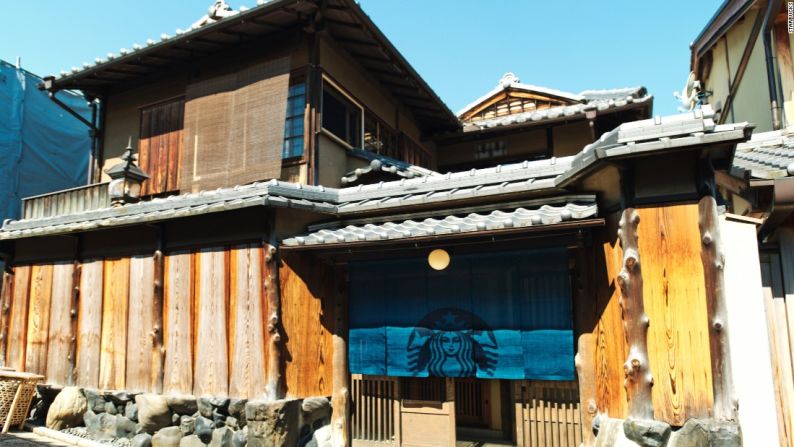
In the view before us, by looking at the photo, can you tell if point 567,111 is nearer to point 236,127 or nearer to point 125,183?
point 236,127

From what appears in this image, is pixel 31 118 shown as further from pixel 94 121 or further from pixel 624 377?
pixel 624 377

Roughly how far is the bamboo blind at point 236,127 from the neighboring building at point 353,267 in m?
0.05

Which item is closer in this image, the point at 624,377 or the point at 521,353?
the point at 624,377

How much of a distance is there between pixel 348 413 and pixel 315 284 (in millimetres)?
2186

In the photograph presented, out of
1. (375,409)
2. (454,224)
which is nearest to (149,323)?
(375,409)

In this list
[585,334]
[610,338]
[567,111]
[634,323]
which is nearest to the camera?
[634,323]

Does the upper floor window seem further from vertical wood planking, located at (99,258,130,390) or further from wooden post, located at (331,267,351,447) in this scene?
vertical wood planking, located at (99,258,130,390)

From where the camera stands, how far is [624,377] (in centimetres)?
625

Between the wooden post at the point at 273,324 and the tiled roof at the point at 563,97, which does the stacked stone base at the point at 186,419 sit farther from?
the tiled roof at the point at 563,97

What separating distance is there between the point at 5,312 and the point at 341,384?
843cm

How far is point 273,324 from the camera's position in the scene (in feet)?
26.0

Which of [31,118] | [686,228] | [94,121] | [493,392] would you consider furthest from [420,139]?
[31,118]

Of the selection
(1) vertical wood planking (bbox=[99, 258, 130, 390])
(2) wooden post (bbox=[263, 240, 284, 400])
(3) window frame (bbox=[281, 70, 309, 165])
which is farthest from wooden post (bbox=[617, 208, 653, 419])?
(1) vertical wood planking (bbox=[99, 258, 130, 390])

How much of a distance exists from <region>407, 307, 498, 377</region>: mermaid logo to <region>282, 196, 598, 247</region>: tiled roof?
134cm
